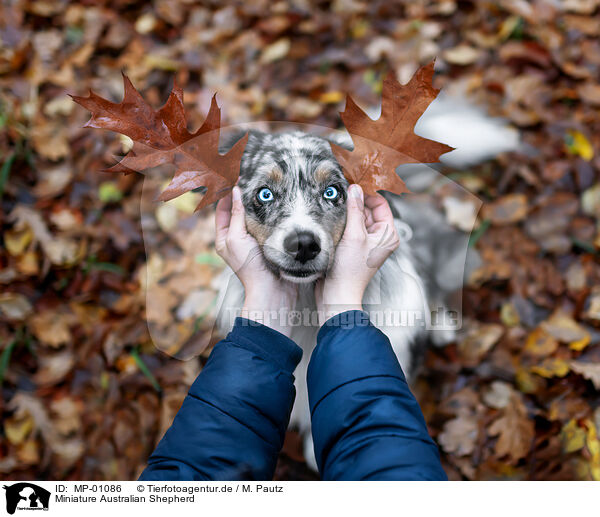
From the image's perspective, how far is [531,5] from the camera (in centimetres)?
297

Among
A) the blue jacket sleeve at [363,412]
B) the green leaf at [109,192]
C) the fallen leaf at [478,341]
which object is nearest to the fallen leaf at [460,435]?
the fallen leaf at [478,341]

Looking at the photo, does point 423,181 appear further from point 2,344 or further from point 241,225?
point 2,344

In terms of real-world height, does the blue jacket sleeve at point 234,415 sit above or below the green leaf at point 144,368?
above

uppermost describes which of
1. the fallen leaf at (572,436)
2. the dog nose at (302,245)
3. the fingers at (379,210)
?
the fingers at (379,210)

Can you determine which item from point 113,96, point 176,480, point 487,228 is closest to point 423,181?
point 487,228

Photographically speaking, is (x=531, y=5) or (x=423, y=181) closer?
(x=423, y=181)

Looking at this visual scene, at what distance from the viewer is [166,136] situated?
4.52ft

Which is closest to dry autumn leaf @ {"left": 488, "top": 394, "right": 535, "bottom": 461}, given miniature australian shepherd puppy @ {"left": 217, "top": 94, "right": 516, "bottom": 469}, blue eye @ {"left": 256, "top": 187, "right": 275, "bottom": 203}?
miniature australian shepherd puppy @ {"left": 217, "top": 94, "right": 516, "bottom": 469}

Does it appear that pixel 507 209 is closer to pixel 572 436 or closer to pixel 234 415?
pixel 572 436

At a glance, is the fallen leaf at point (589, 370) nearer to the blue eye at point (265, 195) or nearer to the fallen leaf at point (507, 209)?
the fallen leaf at point (507, 209)

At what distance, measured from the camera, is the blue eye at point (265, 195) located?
4.92 ft

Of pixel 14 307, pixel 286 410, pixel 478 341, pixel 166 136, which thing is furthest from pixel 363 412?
pixel 14 307

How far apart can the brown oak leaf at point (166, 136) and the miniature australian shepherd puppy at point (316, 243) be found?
0.17m

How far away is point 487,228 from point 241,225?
5.51 ft
